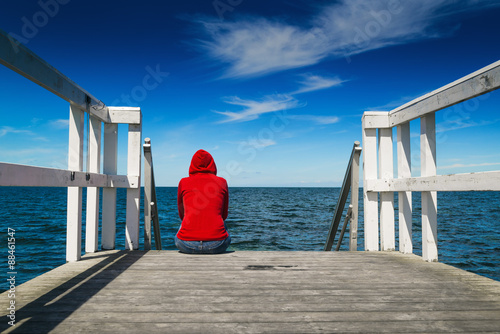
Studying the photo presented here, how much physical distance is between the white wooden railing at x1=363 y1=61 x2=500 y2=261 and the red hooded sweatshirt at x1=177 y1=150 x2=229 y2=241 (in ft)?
6.01

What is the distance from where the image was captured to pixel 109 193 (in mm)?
4066

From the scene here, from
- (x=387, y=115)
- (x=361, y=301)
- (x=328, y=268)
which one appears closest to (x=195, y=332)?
(x=361, y=301)

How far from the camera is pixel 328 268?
3.16 metres

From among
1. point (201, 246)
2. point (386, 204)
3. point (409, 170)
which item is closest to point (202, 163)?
point (201, 246)

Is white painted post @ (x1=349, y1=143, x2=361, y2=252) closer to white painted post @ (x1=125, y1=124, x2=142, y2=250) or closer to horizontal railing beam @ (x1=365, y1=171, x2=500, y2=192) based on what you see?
horizontal railing beam @ (x1=365, y1=171, x2=500, y2=192)

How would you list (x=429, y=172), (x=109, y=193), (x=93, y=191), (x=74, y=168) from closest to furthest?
(x=74, y=168)
(x=429, y=172)
(x=93, y=191)
(x=109, y=193)

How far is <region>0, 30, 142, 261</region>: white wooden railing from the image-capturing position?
2.13 m

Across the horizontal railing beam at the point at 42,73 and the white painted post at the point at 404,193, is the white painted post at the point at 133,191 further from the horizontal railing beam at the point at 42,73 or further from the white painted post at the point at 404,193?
the white painted post at the point at 404,193

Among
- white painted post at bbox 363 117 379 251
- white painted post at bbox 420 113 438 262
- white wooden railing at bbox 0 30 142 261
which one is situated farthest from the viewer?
white painted post at bbox 363 117 379 251

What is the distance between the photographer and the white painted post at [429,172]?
332 cm

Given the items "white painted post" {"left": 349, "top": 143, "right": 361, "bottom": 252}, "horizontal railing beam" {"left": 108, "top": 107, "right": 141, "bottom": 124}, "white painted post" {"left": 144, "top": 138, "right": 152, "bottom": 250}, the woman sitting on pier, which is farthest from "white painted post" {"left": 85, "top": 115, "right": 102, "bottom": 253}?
"white painted post" {"left": 349, "top": 143, "right": 361, "bottom": 252}

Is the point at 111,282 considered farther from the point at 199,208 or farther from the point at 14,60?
the point at 14,60

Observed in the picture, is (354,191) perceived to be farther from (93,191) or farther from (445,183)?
(93,191)

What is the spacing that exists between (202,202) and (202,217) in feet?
0.54
